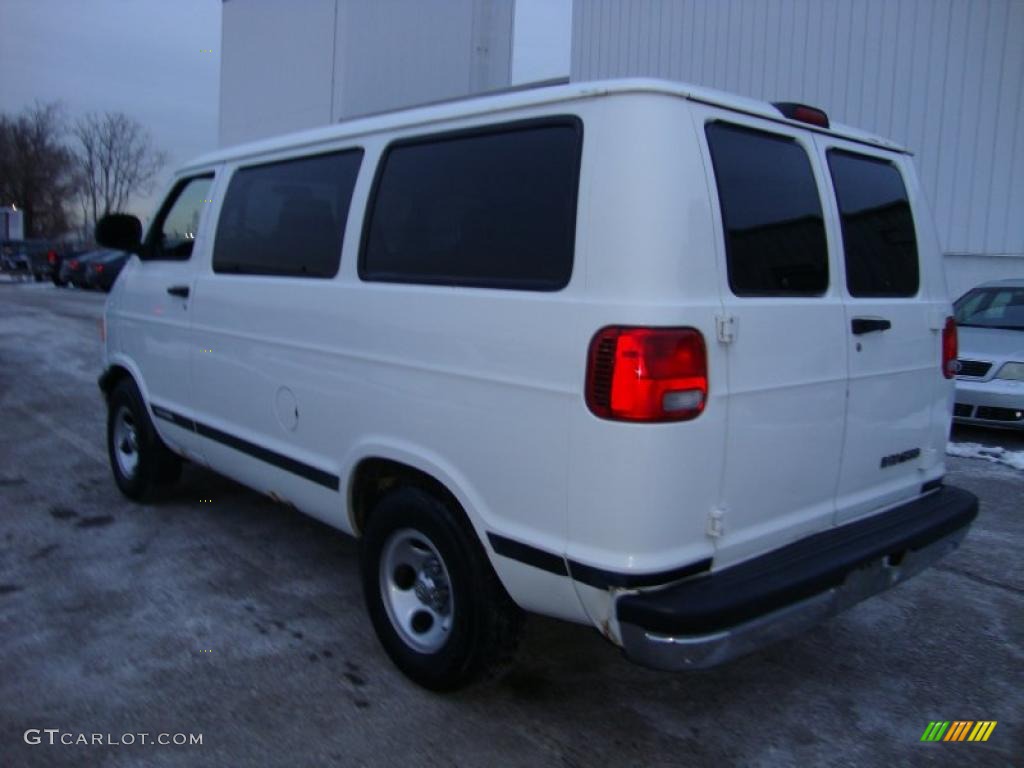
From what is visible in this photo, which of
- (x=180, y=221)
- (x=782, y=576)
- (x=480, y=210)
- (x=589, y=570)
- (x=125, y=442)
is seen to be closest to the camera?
(x=589, y=570)

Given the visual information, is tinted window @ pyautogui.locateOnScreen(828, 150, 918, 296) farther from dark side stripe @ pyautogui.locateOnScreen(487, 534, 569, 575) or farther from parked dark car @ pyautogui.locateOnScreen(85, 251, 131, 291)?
parked dark car @ pyautogui.locateOnScreen(85, 251, 131, 291)

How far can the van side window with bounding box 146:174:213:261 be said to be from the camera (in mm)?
4785

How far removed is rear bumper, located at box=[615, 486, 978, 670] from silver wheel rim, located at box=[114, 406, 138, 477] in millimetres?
4085

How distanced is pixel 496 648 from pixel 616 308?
1.32 meters

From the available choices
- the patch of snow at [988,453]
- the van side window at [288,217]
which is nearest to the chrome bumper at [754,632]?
the van side window at [288,217]

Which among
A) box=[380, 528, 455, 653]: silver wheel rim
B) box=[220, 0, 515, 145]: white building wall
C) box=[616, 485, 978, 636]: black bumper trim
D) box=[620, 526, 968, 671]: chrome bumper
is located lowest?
box=[380, 528, 455, 653]: silver wheel rim

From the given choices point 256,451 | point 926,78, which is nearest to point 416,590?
point 256,451

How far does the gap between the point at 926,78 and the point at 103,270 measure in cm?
2507

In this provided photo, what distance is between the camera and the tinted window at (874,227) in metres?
3.28

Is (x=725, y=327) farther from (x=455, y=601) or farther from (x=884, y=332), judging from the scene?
(x=455, y=601)

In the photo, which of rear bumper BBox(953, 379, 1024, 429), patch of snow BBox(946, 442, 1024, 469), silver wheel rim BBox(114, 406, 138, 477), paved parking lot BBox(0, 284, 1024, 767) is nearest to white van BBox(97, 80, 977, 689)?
paved parking lot BBox(0, 284, 1024, 767)

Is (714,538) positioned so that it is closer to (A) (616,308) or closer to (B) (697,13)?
(A) (616,308)

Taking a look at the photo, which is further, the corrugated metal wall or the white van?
the corrugated metal wall

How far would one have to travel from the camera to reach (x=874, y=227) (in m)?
3.46
